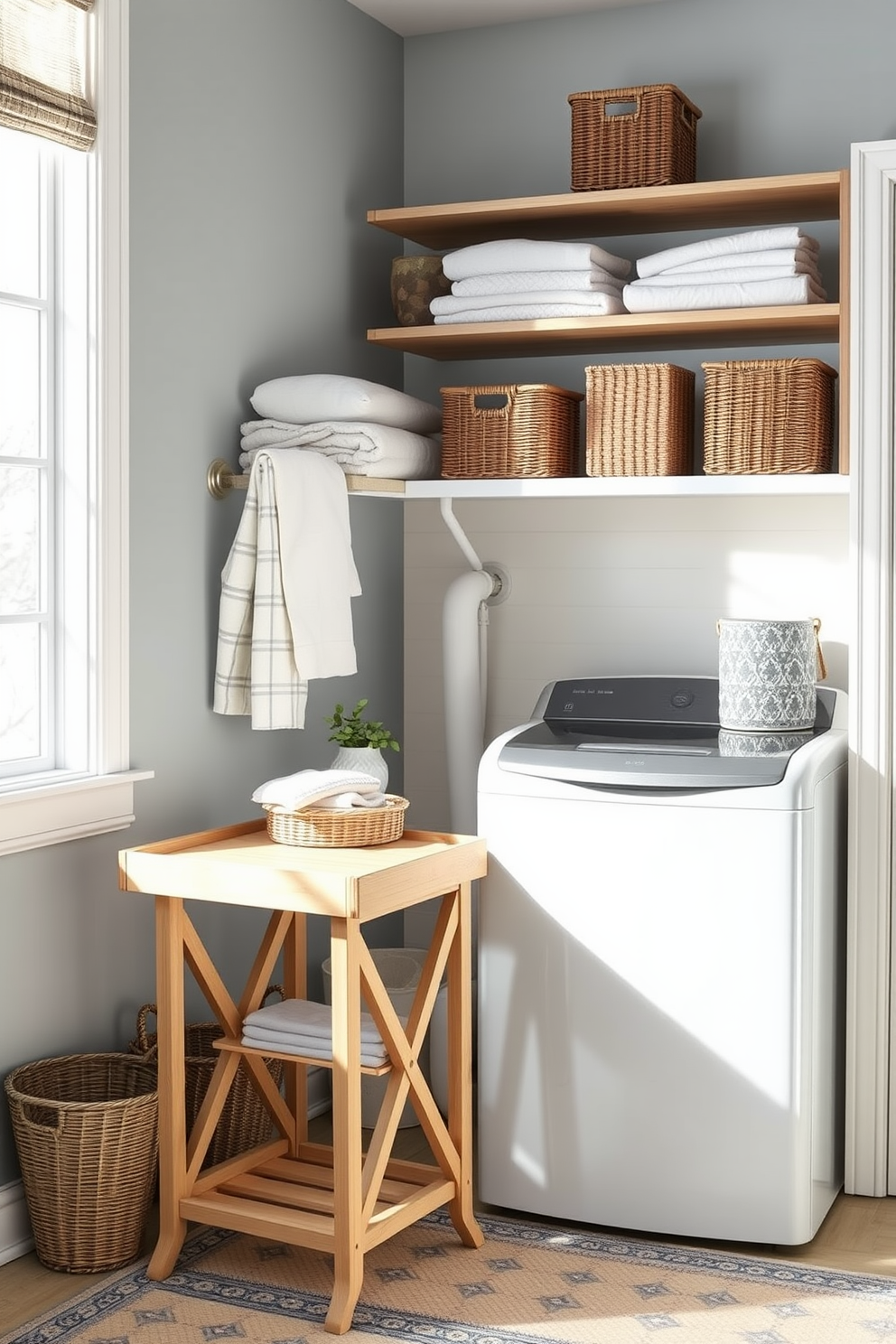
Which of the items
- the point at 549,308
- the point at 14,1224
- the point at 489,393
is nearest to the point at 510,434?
the point at 489,393

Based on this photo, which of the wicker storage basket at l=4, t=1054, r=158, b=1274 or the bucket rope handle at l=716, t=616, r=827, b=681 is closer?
the wicker storage basket at l=4, t=1054, r=158, b=1274

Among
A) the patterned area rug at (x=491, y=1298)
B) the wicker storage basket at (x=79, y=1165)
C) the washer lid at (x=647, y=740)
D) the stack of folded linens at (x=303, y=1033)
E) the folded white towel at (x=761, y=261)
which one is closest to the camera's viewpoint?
the patterned area rug at (x=491, y=1298)

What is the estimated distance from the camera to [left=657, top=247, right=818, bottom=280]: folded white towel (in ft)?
9.61

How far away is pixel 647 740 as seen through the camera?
291 cm

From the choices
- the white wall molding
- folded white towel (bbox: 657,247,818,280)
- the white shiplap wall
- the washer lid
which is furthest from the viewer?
the white shiplap wall

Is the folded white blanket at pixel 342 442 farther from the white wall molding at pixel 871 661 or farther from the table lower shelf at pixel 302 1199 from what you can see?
the table lower shelf at pixel 302 1199

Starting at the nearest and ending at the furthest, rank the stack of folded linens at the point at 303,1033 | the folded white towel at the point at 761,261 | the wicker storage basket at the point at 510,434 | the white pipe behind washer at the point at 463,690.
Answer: the stack of folded linens at the point at 303,1033 → the folded white towel at the point at 761,261 → the wicker storage basket at the point at 510,434 → the white pipe behind washer at the point at 463,690

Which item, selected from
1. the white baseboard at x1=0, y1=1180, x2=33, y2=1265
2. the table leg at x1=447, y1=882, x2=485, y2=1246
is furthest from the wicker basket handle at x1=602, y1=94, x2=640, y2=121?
the white baseboard at x1=0, y1=1180, x2=33, y2=1265

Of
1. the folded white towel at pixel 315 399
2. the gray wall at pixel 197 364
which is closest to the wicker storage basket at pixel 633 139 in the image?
the gray wall at pixel 197 364

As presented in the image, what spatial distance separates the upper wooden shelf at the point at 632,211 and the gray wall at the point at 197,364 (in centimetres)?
24

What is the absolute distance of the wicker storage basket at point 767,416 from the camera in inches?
116

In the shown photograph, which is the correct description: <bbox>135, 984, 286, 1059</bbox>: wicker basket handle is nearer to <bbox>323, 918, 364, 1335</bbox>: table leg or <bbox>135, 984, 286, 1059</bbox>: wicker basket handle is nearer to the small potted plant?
<bbox>323, 918, 364, 1335</bbox>: table leg

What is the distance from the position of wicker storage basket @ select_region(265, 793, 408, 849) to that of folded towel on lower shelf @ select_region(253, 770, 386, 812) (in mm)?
20

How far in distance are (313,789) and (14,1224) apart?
2.94 ft
